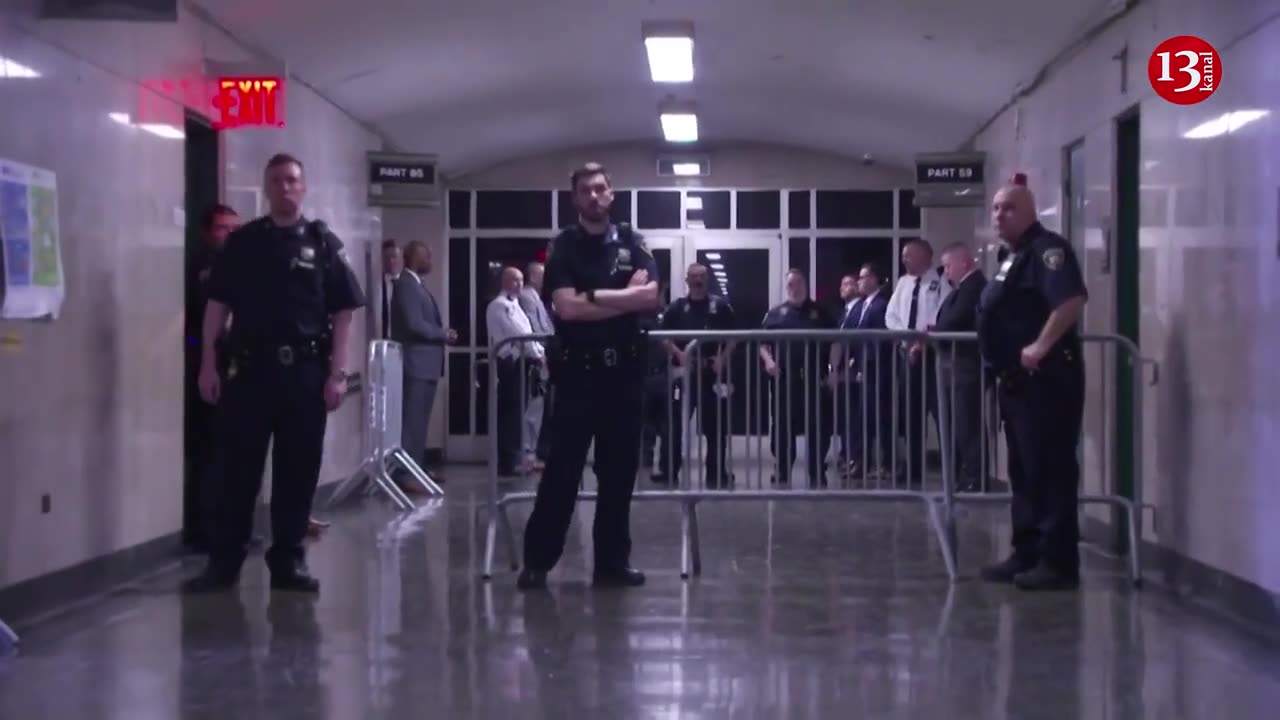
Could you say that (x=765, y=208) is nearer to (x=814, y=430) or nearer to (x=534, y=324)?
(x=534, y=324)

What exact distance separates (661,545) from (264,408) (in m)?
2.65

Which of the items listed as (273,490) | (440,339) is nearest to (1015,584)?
(273,490)

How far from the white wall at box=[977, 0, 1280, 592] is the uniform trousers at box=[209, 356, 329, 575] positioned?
A: 391 centimetres

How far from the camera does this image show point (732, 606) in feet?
21.4

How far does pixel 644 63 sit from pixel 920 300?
284 centimetres

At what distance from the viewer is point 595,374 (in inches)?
269

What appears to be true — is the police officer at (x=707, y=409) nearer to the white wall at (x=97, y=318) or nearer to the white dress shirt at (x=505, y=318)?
the white wall at (x=97, y=318)

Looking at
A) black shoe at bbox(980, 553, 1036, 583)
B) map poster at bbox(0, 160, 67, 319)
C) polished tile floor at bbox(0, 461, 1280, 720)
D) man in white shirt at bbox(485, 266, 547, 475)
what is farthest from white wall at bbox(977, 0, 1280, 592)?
man in white shirt at bbox(485, 266, 547, 475)

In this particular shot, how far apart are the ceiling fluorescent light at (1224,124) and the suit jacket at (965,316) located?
118 inches

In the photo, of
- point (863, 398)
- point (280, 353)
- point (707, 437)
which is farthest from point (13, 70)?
point (863, 398)

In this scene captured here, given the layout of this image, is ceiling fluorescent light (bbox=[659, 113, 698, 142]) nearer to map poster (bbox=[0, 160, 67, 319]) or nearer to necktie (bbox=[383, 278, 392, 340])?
necktie (bbox=[383, 278, 392, 340])

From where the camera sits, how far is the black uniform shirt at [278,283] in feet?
22.6

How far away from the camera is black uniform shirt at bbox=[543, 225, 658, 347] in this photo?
22.3ft

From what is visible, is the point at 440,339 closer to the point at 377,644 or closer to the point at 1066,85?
the point at 1066,85
